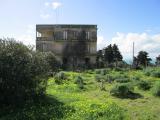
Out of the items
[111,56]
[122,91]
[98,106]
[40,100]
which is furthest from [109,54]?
[98,106]

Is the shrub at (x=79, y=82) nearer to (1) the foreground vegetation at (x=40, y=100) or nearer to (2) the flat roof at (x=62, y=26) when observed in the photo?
(1) the foreground vegetation at (x=40, y=100)

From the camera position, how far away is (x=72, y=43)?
56.7 meters

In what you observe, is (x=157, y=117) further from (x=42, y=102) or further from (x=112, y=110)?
(x=42, y=102)

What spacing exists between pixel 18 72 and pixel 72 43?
41374 mm

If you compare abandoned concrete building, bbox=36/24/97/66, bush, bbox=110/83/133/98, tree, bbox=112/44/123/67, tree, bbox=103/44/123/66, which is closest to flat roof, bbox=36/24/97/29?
abandoned concrete building, bbox=36/24/97/66

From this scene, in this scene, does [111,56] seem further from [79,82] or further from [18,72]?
[18,72]

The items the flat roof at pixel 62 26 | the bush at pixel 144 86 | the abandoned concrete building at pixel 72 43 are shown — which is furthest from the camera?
the flat roof at pixel 62 26

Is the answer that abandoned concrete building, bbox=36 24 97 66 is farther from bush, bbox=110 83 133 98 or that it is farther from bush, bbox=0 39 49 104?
bush, bbox=0 39 49 104

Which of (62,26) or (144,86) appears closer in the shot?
(144,86)

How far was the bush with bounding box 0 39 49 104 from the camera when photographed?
15211 millimetres

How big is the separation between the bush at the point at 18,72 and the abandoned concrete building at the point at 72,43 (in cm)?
3828

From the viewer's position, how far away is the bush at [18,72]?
49.9 ft

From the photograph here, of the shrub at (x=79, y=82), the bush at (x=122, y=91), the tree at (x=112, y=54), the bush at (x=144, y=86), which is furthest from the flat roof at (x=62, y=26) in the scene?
the bush at (x=122, y=91)

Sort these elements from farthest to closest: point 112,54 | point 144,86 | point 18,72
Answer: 1. point 112,54
2. point 144,86
3. point 18,72
